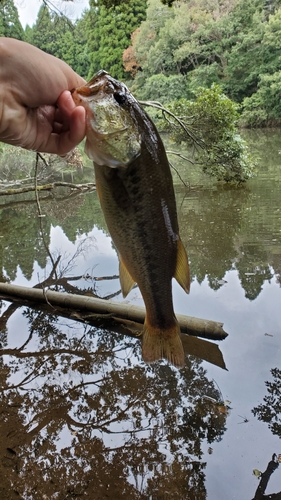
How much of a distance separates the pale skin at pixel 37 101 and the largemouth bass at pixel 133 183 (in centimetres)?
7

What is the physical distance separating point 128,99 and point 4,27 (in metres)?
31.9

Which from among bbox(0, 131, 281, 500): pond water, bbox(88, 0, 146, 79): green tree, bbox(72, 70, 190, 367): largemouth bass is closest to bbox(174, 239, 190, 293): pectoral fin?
bbox(72, 70, 190, 367): largemouth bass

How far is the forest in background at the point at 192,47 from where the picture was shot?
2762 cm

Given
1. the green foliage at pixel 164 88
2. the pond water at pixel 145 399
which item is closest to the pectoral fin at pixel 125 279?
the pond water at pixel 145 399

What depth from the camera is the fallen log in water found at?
5160 mm

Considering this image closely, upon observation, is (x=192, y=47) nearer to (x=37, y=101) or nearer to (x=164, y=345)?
(x=37, y=101)

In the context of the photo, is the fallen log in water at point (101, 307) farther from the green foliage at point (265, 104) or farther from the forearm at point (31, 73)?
the green foliage at point (265, 104)

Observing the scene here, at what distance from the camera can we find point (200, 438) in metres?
3.80

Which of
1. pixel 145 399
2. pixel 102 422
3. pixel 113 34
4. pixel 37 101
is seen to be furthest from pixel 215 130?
pixel 113 34

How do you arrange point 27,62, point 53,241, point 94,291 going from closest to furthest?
point 27,62 → point 94,291 → point 53,241

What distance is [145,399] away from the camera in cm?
436

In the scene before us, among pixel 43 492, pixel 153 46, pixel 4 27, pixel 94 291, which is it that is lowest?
pixel 43 492

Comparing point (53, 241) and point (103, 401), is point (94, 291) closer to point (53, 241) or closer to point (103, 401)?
point (103, 401)

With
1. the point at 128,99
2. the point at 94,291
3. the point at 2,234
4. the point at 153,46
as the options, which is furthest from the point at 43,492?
the point at 153,46
